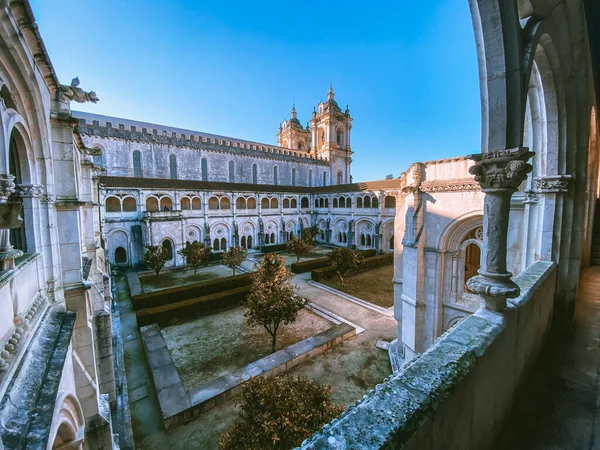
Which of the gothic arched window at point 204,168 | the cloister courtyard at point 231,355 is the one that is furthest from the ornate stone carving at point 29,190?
the gothic arched window at point 204,168

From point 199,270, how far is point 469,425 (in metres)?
20.7

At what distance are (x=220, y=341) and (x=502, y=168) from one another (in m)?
10.4

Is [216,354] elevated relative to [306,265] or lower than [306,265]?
lower

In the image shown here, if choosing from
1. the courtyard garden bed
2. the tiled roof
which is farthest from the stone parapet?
the tiled roof

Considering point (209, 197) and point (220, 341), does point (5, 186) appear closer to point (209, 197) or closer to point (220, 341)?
point (220, 341)

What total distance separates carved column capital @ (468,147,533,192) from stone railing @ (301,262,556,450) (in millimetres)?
1244

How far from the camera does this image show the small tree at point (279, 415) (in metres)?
3.95

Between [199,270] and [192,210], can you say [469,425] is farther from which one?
[192,210]

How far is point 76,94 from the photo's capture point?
15.6 ft

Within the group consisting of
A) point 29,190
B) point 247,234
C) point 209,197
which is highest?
point 209,197

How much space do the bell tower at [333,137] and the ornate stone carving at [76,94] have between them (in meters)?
36.8

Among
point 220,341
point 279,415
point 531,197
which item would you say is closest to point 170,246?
point 220,341

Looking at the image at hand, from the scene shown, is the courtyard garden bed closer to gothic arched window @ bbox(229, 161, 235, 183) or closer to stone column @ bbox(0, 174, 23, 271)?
stone column @ bbox(0, 174, 23, 271)

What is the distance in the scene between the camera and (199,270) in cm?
2020
